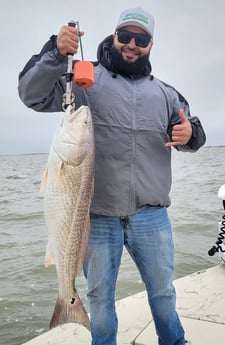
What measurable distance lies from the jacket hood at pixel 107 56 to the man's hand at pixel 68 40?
0.55m

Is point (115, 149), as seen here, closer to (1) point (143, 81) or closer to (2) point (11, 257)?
(1) point (143, 81)

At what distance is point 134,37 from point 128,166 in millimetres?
859

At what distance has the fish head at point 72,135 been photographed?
234cm

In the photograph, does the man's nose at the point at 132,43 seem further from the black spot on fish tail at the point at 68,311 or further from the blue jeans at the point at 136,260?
the black spot on fish tail at the point at 68,311

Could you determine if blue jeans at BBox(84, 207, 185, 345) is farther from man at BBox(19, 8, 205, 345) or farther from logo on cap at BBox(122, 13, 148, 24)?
logo on cap at BBox(122, 13, 148, 24)

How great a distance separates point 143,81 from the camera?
2.96 metres

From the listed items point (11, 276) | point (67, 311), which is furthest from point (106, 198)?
point (11, 276)

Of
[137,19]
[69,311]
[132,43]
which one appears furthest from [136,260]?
[137,19]

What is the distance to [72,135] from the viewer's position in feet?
7.73

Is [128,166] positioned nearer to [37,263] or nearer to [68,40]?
[68,40]

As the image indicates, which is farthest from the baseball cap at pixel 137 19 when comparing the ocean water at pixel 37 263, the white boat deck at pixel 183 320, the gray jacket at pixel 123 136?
the white boat deck at pixel 183 320

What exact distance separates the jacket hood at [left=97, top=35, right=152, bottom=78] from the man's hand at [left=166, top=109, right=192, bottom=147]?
16.6 inches

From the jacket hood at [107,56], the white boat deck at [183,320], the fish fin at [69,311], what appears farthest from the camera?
the white boat deck at [183,320]

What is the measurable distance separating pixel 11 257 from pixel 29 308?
2823 mm
